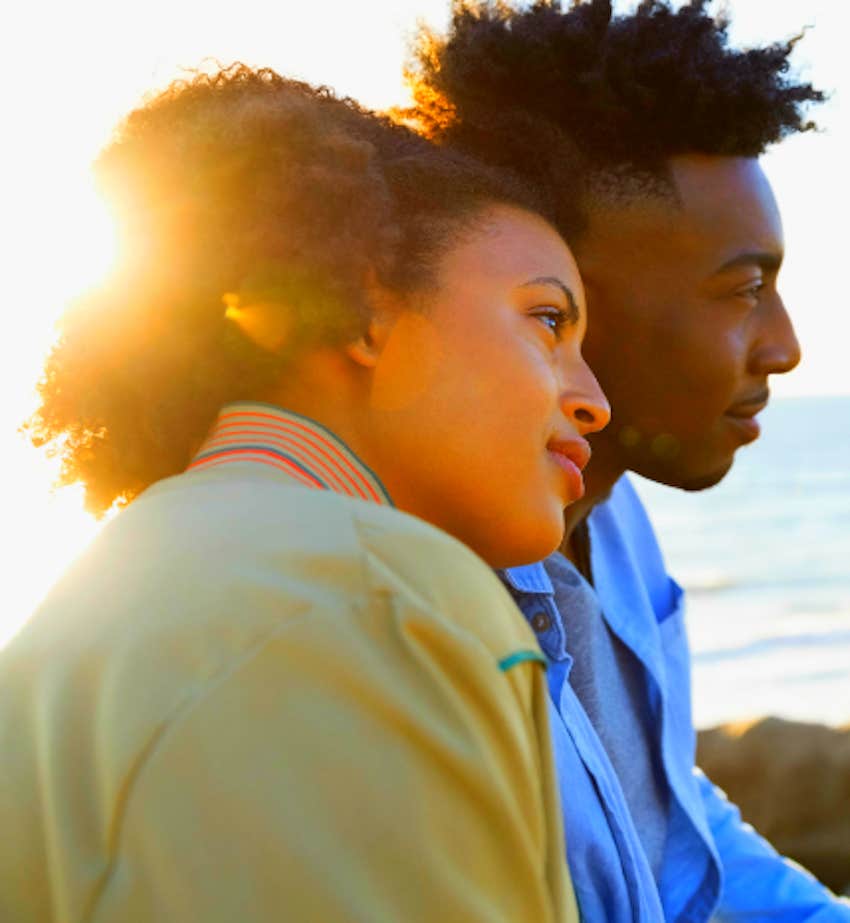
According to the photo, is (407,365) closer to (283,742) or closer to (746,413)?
(283,742)

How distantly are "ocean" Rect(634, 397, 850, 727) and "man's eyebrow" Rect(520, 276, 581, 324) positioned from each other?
15.9 feet

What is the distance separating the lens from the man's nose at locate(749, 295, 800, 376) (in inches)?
123

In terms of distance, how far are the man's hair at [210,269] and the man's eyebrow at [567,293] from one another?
0.85ft

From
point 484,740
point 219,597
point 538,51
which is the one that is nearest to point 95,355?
point 219,597

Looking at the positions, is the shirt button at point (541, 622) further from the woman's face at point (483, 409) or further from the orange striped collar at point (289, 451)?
the orange striped collar at point (289, 451)

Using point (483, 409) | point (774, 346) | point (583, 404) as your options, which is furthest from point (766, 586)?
point (483, 409)

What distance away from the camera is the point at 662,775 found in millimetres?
3256

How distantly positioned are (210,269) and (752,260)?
1615 millimetres

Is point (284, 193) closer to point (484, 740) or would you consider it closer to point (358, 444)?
point (358, 444)

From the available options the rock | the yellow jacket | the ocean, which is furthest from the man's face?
the ocean

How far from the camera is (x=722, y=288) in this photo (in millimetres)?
3049

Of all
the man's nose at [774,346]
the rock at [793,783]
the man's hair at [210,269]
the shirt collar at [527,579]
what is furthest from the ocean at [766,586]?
the man's hair at [210,269]

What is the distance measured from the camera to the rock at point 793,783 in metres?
5.77

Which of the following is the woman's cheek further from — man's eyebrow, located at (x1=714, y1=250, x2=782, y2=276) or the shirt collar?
man's eyebrow, located at (x1=714, y1=250, x2=782, y2=276)
